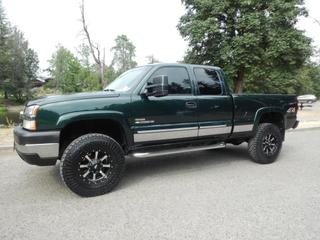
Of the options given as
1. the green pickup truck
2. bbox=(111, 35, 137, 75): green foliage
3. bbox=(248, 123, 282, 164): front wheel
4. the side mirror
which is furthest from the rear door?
bbox=(111, 35, 137, 75): green foliage

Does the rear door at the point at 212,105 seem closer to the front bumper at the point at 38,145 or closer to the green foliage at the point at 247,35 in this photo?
the front bumper at the point at 38,145

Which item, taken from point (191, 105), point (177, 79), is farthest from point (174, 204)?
point (177, 79)

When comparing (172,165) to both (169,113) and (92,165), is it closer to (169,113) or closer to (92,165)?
(169,113)

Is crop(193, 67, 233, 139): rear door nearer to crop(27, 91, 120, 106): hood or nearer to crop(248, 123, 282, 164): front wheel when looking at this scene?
crop(248, 123, 282, 164): front wheel

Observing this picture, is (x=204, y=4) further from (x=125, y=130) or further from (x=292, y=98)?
(x=125, y=130)

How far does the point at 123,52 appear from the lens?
259 ft

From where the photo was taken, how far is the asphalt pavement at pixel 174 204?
10.1 feet

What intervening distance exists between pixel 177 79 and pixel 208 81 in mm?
722

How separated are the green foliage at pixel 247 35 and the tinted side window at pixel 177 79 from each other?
12.8 meters

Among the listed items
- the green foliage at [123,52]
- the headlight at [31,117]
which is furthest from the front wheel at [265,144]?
the green foliage at [123,52]

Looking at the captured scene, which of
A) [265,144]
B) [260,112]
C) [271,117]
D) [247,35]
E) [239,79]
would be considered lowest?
[265,144]

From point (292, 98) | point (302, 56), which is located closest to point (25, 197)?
point (292, 98)

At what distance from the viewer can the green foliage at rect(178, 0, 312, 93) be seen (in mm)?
16969

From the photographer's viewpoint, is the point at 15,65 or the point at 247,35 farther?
the point at 15,65
